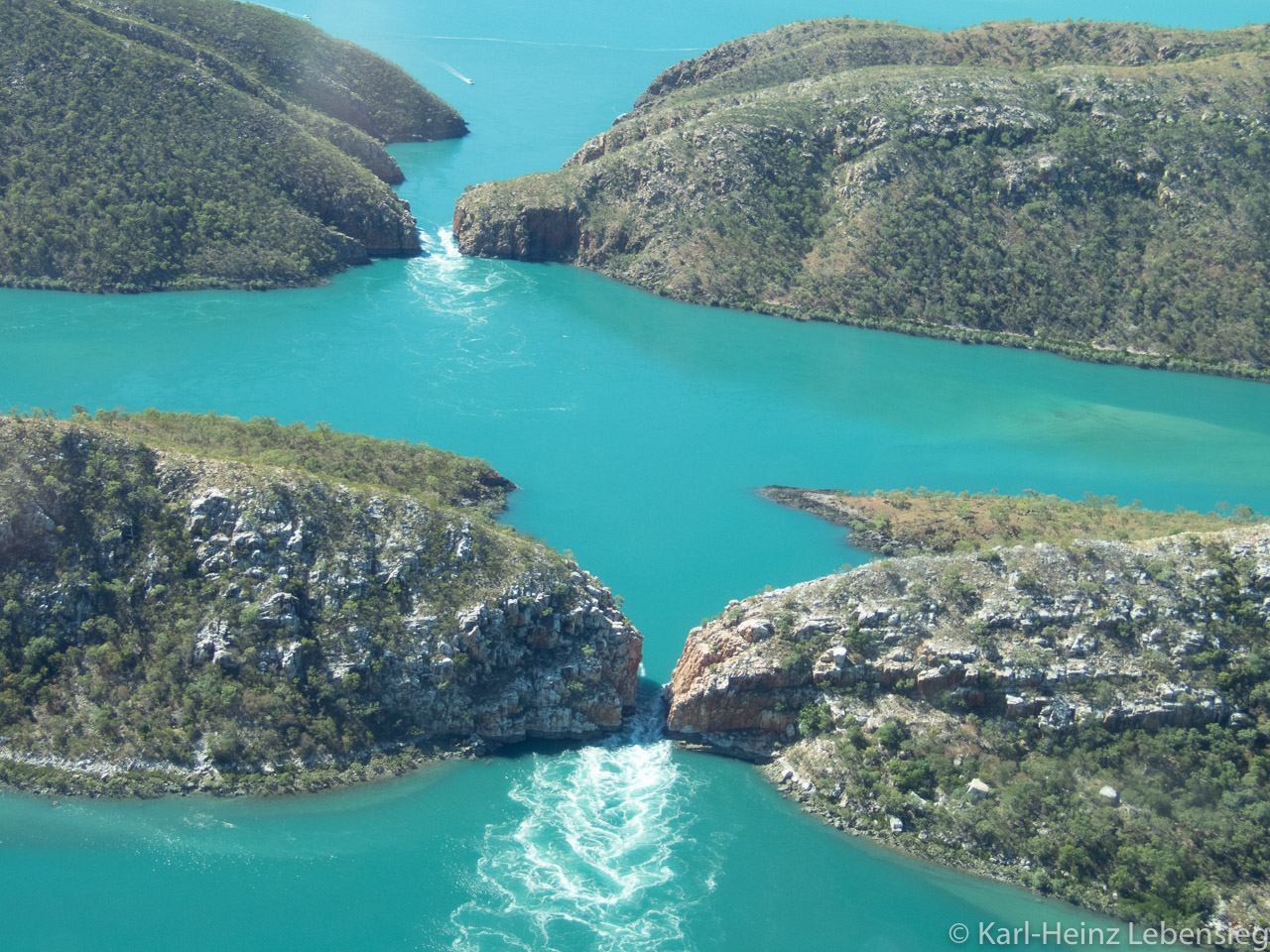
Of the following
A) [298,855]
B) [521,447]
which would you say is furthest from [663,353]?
[298,855]

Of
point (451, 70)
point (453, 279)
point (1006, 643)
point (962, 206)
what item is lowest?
point (1006, 643)

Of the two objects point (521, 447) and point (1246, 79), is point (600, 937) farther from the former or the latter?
point (1246, 79)

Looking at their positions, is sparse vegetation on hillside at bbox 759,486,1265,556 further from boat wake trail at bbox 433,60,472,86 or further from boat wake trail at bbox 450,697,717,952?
boat wake trail at bbox 433,60,472,86

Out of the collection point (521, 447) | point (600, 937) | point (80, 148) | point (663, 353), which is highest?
point (80, 148)

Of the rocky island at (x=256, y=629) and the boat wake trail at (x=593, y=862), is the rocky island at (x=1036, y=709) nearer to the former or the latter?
the boat wake trail at (x=593, y=862)

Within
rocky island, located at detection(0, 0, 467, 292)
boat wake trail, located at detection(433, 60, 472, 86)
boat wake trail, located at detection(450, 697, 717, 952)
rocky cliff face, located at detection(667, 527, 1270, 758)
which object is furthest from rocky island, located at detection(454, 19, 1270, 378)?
boat wake trail, located at detection(450, 697, 717, 952)

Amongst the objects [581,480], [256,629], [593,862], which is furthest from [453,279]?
[593,862]

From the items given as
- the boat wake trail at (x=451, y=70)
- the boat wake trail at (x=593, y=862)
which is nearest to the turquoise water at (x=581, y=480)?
the boat wake trail at (x=593, y=862)

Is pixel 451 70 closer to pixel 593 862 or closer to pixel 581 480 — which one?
pixel 581 480
